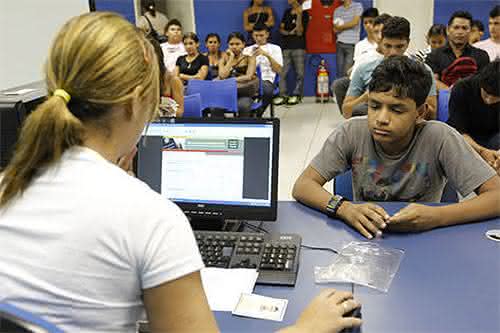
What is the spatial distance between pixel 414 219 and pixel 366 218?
0.12 m

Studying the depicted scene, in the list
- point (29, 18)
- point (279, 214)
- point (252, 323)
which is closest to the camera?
point (252, 323)

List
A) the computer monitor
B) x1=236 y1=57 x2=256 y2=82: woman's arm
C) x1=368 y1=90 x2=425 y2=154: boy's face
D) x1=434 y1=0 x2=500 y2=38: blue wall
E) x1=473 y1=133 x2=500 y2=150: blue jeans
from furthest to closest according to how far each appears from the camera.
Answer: x1=434 y1=0 x2=500 y2=38: blue wall < x1=236 y1=57 x2=256 y2=82: woman's arm < x1=473 y1=133 x2=500 y2=150: blue jeans < x1=368 y1=90 x2=425 y2=154: boy's face < the computer monitor

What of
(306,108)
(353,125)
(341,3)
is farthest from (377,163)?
(341,3)

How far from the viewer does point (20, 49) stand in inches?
91.3

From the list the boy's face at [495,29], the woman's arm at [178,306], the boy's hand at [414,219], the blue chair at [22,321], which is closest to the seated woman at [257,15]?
the boy's face at [495,29]

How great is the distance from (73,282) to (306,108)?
6.06 m

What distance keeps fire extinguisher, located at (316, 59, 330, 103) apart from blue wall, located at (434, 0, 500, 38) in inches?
61.8

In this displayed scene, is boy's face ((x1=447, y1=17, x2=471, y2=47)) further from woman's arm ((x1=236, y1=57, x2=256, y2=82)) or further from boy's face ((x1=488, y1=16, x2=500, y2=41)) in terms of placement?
woman's arm ((x1=236, y1=57, x2=256, y2=82))

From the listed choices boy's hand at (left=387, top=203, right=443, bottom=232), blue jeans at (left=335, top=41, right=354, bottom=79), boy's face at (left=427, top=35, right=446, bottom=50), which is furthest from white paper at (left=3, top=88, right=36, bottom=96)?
blue jeans at (left=335, top=41, right=354, bottom=79)

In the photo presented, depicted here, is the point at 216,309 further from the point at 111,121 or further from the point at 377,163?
the point at 377,163

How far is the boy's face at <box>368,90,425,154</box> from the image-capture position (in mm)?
1670

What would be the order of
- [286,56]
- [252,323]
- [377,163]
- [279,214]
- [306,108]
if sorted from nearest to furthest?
[252,323]
[279,214]
[377,163]
[306,108]
[286,56]

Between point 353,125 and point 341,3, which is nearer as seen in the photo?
point 353,125

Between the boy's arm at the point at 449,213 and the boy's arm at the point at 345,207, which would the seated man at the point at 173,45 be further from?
the boy's arm at the point at 449,213
